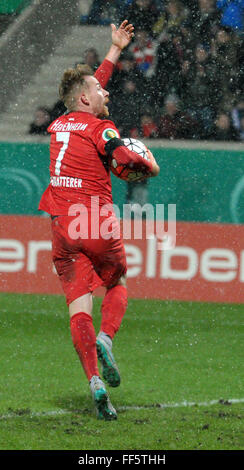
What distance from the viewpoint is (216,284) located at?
980cm

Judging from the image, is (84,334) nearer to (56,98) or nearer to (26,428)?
(26,428)

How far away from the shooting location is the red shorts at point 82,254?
4.99 metres

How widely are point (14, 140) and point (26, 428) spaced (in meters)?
7.71

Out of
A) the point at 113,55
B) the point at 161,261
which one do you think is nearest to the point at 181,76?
the point at 161,261

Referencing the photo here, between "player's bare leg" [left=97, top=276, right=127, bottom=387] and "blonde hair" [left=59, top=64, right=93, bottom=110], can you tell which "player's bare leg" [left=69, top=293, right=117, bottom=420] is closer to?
"player's bare leg" [left=97, top=276, right=127, bottom=387]

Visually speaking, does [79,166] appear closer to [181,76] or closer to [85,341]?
[85,341]

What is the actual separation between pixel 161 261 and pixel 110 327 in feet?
16.3

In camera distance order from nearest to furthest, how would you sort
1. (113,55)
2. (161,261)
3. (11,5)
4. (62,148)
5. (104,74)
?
(62,148), (104,74), (113,55), (161,261), (11,5)

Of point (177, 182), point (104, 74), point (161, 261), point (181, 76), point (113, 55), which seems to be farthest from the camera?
point (181, 76)

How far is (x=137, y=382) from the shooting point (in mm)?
5926

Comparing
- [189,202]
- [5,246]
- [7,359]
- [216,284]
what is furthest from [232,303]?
[7,359]

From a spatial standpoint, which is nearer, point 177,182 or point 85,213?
point 85,213

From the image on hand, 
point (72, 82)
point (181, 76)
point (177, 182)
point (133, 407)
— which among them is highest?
point (181, 76)

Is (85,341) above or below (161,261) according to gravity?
below
